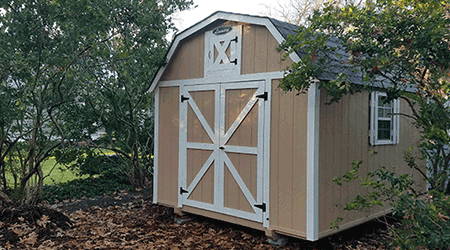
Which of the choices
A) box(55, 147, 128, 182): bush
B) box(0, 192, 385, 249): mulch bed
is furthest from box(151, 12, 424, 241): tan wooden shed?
box(55, 147, 128, 182): bush

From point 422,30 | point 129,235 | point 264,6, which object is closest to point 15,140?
point 129,235

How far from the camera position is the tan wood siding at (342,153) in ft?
15.7

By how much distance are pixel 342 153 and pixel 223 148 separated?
5.38ft

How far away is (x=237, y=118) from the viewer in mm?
5406

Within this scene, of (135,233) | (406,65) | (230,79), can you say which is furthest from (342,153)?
(135,233)

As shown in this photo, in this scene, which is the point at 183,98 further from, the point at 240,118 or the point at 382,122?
the point at 382,122

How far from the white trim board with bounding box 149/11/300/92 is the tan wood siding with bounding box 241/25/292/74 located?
124 millimetres

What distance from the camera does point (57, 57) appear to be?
19.3ft

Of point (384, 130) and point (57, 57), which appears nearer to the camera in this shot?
point (57, 57)

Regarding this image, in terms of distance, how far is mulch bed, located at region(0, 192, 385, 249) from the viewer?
5129 mm

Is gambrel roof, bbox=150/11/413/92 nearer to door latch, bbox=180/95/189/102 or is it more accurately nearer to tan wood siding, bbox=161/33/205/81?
tan wood siding, bbox=161/33/205/81

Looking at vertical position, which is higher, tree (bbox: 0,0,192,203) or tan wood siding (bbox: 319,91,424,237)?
tree (bbox: 0,0,192,203)

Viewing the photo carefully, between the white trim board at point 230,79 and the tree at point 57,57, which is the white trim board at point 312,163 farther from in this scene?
the tree at point 57,57

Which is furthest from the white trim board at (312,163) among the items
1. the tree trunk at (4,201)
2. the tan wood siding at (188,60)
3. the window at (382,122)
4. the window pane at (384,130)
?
the tree trunk at (4,201)
